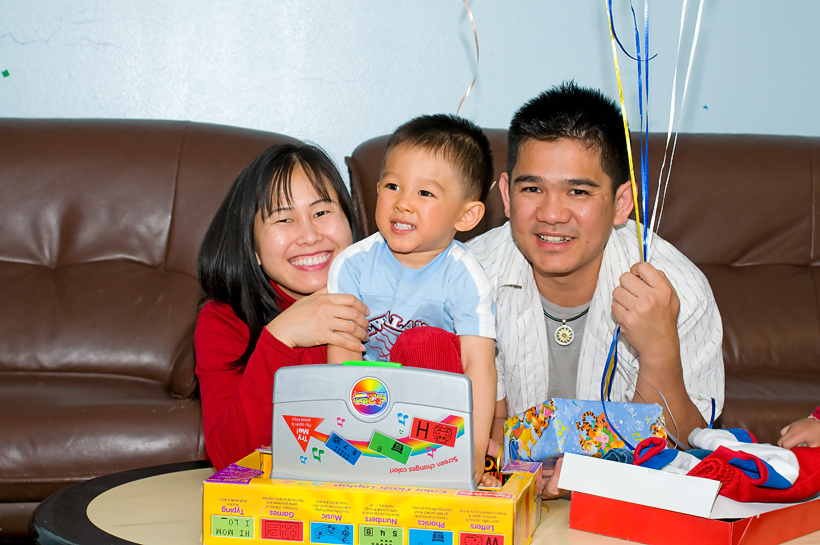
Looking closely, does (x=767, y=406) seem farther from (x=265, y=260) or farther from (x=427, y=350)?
(x=265, y=260)

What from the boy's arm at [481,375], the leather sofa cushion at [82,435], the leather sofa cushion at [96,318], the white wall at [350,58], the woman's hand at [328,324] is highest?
the white wall at [350,58]

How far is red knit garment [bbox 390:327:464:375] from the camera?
1.00 meters

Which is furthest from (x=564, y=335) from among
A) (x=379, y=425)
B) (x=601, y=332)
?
(x=379, y=425)

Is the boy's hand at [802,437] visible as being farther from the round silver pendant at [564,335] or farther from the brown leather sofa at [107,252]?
the brown leather sofa at [107,252]

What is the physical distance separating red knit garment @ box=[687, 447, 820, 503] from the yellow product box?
21 centimetres

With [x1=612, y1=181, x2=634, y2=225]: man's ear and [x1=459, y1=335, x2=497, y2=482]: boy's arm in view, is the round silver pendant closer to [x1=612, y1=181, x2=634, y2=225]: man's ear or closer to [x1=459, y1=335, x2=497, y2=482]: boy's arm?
[x1=612, y1=181, x2=634, y2=225]: man's ear

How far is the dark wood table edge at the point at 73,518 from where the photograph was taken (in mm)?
794

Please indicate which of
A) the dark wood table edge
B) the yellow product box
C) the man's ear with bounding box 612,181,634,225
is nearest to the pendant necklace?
the man's ear with bounding box 612,181,634,225

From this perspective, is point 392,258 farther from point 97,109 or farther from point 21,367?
point 97,109

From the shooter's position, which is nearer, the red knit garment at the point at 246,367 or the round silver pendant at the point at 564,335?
the red knit garment at the point at 246,367

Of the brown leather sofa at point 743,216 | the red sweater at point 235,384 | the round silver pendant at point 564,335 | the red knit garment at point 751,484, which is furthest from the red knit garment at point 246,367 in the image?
the brown leather sofa at point 743,216

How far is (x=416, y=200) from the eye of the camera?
119cm

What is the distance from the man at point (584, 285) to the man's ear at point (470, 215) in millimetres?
148

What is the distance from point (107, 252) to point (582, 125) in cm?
149
